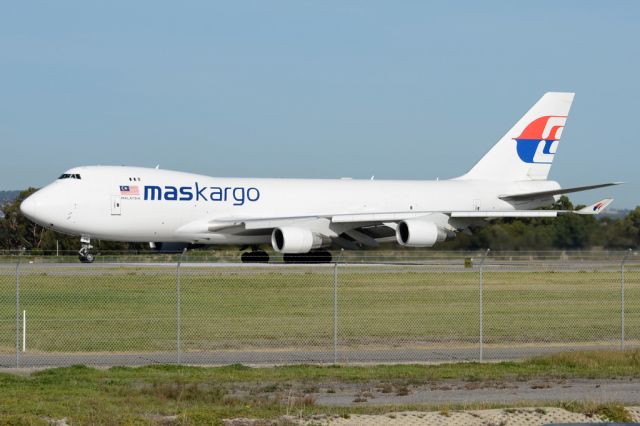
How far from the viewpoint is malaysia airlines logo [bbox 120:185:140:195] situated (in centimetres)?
4447

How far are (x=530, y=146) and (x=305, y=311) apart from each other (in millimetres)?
29733

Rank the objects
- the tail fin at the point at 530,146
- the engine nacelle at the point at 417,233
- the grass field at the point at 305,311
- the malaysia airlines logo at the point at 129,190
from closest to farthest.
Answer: the grass field at the point at 305,311 < the malaysia airlines logo at the point at 129,190 < the engine nacelle at the point at 417,233 < the tail fin at the point at 530,146

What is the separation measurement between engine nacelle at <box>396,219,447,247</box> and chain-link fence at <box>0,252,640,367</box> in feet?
17.2

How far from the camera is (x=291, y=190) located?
4938 cm

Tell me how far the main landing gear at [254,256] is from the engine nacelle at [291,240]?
75cm

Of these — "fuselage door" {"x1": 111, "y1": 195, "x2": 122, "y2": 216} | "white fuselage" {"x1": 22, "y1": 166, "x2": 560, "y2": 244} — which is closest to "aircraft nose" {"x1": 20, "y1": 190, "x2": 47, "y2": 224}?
"white fuselage" {"x1": 22, "y1": 166, "x2": 560, "y2": 244}

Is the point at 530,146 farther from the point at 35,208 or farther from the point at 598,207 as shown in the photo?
the point at 35,208

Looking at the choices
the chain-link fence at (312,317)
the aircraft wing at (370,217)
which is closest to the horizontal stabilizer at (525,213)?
the aircraft wing at (370,217)

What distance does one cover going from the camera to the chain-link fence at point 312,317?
21.0m

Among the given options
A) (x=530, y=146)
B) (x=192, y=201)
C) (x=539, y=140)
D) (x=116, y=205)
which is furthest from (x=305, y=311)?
(x=539, y=140)

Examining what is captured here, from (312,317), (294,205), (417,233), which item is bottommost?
(312,317)

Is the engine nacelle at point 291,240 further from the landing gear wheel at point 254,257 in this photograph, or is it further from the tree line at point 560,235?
the tree line at point 560,235

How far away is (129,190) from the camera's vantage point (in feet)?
146

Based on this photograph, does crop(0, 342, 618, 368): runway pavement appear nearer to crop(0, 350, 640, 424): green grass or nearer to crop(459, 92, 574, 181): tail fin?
crop(0, 350, 640, 424): green grass
